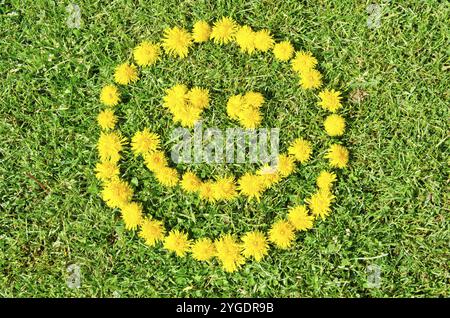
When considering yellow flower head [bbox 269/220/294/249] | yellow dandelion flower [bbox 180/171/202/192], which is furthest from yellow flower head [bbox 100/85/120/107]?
yellow flower head [bbox 269/220/294/249]

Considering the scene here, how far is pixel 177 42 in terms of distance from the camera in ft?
12.3

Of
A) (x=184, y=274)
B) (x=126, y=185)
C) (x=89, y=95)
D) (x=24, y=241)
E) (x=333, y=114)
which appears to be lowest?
(x=184, y=274)

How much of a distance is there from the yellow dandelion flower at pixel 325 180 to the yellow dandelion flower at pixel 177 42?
129 centimetres

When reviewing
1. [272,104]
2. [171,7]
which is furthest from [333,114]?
[171,7]

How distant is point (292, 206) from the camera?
11.8 feet

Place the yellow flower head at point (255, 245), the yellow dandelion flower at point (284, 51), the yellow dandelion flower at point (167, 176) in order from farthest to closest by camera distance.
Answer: the yellow dandelion flower at point (284, 51), the yellow dandelion flower at point (167, 176), the yellow flower head at point (255, 245)

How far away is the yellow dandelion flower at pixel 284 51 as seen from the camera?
3711 millimetres

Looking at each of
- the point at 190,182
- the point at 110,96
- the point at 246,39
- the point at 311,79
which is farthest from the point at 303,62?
the point at 110,96

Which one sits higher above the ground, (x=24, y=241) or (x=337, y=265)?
(x=24, y=241)

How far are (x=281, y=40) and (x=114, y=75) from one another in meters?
1.22

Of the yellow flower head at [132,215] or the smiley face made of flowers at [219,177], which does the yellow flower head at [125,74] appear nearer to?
the smiley face made of flowers at [219,177]

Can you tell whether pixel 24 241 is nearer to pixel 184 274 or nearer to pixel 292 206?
pixel 184 274

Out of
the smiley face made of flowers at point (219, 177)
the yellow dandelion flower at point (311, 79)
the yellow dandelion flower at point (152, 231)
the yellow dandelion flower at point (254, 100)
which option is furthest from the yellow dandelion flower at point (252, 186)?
the yellow dandelion flower at point (311, 79)

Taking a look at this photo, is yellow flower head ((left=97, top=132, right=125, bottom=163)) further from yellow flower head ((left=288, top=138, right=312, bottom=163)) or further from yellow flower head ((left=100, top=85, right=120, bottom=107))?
yellow flower head ((left=288, top=138, right=312, bottom=163))
